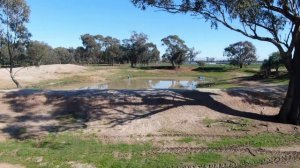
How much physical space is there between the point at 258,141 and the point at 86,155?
22.8 feet

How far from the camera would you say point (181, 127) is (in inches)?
702

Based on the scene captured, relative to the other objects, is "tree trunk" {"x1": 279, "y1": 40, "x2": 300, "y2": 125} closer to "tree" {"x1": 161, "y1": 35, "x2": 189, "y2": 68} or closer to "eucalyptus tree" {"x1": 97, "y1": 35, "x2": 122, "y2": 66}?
"tree" {"x1": 161, "y1": 35, "x2": 189, "y2": 68}

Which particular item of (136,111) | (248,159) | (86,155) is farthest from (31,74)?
(248,159)

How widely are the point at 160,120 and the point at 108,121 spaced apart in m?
2.43

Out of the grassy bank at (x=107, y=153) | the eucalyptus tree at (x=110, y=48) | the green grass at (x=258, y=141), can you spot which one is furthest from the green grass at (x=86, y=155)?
the eucalyptus tree at (x=110, y=48)

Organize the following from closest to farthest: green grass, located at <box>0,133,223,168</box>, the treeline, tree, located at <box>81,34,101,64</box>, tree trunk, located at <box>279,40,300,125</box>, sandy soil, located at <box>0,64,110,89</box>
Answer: green grass, located at <box>0,133,223,168</box>, tree trunk, located at <box>279,40,300,125</box>, sandy soil, located at <box>0,64,110,89</box>, the treeline, tree, located at <box>81,34,101,64</box>

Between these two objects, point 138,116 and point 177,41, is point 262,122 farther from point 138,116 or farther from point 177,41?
point 177,41

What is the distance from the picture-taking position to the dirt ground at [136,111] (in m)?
17.6

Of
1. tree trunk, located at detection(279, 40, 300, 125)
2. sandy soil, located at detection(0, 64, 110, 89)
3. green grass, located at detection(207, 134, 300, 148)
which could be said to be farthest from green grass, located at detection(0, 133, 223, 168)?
sandy soil, located at detection(0, 64, 110, 89)

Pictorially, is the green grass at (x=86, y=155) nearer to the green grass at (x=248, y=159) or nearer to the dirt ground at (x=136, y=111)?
the green grass at (x=248, y=159)

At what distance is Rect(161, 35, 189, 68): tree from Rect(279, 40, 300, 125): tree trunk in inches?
3126

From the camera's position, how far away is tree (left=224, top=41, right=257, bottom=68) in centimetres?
9344

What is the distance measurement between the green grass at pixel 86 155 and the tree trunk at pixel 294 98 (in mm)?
6345

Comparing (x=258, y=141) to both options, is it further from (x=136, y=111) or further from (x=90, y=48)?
(x=90, y=48)
